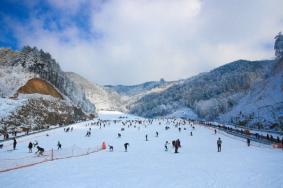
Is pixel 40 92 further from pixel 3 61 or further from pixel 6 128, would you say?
pixel 6 128

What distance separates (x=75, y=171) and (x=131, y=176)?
4.27 m

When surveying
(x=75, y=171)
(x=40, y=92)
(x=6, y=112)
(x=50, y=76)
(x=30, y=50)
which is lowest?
(x=75, y=171)

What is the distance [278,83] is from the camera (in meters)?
71.0

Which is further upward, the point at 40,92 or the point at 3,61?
the point at 3,61

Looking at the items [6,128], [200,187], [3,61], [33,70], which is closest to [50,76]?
[33,70]

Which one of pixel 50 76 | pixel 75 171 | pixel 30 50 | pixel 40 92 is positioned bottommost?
pixel 75 171

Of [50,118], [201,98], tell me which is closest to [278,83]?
[50,118]

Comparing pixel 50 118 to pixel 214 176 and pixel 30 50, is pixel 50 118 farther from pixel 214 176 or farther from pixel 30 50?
pixel 214 176

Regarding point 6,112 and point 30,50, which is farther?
point 30,50

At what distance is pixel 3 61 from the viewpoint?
10638 cm

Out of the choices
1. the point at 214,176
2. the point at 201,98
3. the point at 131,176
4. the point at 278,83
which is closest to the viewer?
the point at 214,176

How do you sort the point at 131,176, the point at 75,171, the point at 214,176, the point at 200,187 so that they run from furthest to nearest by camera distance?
1. the point at 75,171
2. the point at 131,176
3. the point at 214,176
4. the point at 200,187

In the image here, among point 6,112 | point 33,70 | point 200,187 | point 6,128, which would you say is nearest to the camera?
point 200,187

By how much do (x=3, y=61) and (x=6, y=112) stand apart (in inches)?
2267
